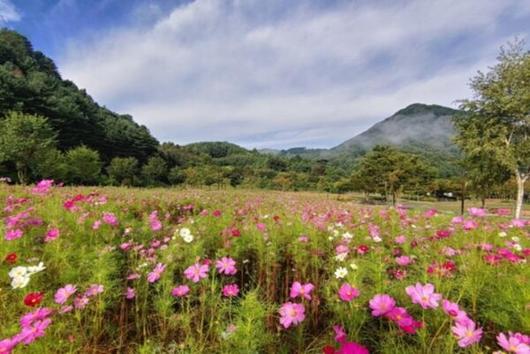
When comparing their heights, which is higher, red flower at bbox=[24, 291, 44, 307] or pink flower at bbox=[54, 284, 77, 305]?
red flower at bbox=[24, 291, 44, 307]

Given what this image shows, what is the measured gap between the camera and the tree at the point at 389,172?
3356cm

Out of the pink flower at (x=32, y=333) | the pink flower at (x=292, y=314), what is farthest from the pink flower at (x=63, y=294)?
the pink flower at (x=292, y=314)

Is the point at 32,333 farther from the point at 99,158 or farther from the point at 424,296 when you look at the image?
the point at 99,158

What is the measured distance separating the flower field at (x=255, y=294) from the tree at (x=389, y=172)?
32.9 m

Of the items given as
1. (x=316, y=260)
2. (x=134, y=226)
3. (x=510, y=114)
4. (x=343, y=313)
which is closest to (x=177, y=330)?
(x=343, y=313)

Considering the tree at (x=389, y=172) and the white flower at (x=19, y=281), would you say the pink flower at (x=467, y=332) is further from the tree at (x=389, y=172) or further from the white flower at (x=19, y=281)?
the tree at (x=389, y=172)

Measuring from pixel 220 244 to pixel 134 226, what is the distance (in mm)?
956

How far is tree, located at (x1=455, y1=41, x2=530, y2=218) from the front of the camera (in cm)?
1250

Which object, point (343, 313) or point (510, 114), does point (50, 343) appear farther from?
point (510, 114)

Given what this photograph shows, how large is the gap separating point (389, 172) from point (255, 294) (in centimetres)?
3727

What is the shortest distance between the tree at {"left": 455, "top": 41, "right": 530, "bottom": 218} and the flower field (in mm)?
13853

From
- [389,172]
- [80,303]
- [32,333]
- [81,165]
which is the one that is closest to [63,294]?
[80,303]

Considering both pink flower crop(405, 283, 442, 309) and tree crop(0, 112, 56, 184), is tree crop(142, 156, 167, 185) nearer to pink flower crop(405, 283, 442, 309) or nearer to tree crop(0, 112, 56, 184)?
tree crop(0, 112, 56, 184)

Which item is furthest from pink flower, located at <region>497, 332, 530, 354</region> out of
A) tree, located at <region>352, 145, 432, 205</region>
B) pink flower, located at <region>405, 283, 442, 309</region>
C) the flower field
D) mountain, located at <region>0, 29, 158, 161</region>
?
mountain, located at <region>0, 29, 158, 161</region>
